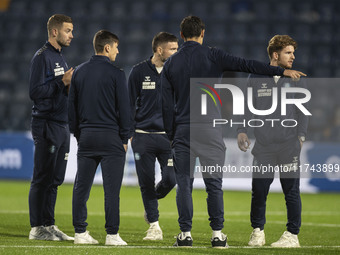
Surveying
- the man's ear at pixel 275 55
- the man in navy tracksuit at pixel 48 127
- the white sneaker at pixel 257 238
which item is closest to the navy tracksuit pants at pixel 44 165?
the man in navy tracksuit at pixel 48 127

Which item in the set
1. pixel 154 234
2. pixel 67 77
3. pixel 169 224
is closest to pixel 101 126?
pixel 67 77

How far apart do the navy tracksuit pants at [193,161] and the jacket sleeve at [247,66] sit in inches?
24.7

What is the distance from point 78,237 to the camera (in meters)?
6.30

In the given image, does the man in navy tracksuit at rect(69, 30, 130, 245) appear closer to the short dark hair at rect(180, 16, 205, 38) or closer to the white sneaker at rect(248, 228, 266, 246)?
the short dark hair at rect(180, 16, 205, 38)

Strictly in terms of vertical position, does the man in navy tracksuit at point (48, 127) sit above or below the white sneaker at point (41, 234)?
above

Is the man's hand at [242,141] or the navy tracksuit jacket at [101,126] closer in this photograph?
the navy tracksuit jacket at [101,126]

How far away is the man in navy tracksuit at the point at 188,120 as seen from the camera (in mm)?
6051

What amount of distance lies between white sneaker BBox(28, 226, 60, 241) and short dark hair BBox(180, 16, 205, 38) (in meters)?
2.61

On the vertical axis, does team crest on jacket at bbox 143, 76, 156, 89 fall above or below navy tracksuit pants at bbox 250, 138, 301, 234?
above

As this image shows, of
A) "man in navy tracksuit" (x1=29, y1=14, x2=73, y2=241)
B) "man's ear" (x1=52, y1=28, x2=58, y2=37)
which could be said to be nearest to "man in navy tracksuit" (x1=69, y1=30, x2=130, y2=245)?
"man in navy tracksuit" (x1=29, y1=14, x2=73, y2=241)

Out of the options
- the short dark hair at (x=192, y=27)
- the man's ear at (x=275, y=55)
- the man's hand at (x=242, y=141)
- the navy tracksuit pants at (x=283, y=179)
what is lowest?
the navy tracksuit pants at (x=283, y=179)

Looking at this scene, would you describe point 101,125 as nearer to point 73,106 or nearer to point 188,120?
point 73,106

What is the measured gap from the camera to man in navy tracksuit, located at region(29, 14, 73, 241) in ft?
22.5

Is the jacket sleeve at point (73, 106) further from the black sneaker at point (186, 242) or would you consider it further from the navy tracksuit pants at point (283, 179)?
the navy tracksuit pants at point (283, 179)
